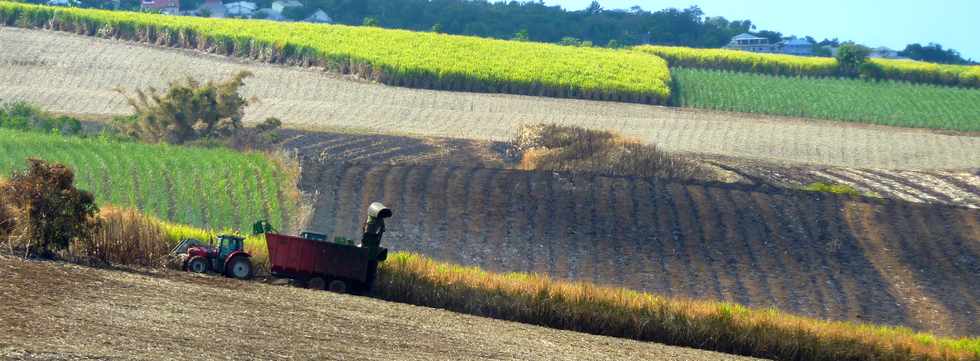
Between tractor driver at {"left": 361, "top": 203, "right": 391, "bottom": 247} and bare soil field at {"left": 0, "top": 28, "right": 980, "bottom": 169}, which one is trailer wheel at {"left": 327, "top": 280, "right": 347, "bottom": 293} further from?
bare soil field at {"left": 0, "top": 28, "right": 980, "bottom": 169}

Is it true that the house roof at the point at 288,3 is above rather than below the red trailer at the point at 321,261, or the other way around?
above

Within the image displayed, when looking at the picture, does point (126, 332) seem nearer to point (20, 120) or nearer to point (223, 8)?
point (20, 120)

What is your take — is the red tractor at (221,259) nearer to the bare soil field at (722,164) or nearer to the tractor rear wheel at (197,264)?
the tractor rear wheel at (197,264)

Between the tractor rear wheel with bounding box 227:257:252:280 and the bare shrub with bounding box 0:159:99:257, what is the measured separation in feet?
6.84

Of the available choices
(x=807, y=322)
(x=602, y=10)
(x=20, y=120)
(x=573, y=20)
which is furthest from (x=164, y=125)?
(x=602, y=10)

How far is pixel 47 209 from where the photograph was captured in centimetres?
2073

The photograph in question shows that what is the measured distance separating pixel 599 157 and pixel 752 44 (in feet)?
367

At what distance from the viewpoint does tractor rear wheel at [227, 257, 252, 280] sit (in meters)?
21.5

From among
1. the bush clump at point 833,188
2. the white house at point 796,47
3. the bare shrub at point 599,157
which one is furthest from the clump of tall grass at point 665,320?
the white house at point 796,47

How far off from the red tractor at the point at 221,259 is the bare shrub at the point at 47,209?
146cm

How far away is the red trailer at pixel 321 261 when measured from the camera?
21062mm

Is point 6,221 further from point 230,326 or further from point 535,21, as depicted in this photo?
point 535,21

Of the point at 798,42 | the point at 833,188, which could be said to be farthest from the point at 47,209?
the point at 798,42

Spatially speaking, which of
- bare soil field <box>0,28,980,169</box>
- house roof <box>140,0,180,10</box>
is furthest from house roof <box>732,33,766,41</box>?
bare soil field <box>0,28,980,169</box>
